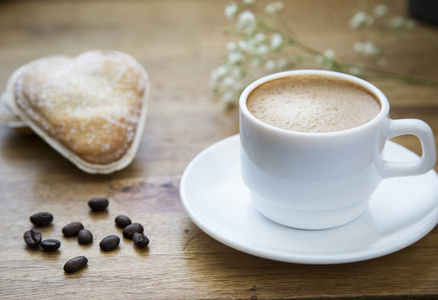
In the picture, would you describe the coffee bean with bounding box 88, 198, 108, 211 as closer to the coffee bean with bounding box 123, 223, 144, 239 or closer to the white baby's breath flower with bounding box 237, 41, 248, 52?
the coffee bean with bounding box 123, 223, 144, 239

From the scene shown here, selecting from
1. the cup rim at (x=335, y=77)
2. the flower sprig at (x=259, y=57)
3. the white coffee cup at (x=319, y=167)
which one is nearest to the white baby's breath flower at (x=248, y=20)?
the flower sprig at (x=259, y=57)

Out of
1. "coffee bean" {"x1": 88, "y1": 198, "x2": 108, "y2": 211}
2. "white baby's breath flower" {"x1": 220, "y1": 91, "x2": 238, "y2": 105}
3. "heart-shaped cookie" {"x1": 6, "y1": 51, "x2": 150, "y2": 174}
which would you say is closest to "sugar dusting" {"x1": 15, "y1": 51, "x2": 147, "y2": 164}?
"heart-shaped cookie" {"x1": 6, "y1": 51, "x2": 150, "y2": 174}

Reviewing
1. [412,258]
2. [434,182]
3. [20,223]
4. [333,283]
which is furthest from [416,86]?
[20,223]

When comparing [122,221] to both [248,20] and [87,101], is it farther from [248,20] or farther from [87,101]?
[248,20]

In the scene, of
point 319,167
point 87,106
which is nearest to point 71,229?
point 87,106

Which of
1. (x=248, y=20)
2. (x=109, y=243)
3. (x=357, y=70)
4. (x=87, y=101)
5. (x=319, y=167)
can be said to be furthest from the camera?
(x=357, y=70)

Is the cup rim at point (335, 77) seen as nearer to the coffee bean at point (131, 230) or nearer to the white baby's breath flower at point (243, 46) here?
the coffee bean at point (131, 230)
